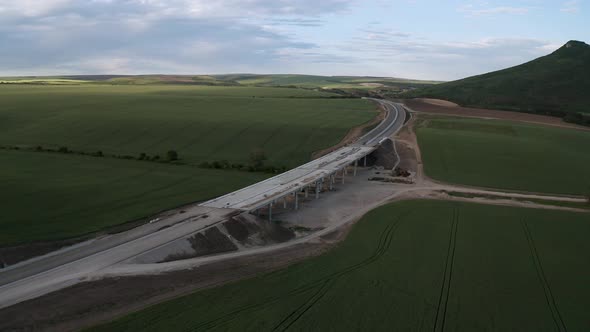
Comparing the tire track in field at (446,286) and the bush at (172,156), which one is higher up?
the bush at (172,156)

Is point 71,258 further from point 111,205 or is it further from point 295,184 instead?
point 295,184

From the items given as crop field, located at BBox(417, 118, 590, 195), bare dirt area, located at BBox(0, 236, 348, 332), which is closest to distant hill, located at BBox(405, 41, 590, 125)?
crop field, located at BBox(417, 118, 590, 195)

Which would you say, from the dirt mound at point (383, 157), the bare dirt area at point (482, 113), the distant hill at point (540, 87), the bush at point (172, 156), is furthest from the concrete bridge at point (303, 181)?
the distant hill at point (540, 87)

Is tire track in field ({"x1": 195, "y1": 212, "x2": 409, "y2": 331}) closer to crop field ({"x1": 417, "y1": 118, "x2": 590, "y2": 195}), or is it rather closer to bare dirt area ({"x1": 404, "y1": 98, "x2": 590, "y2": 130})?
crop field ({"x1": 417, "y1": 118, "x2": 590, "y2": 195})

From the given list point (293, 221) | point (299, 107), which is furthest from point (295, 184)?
point (299, 107)

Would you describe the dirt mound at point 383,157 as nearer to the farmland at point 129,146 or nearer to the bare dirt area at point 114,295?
the farmland at point 129,146

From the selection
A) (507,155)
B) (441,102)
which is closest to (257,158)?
(507,155)
